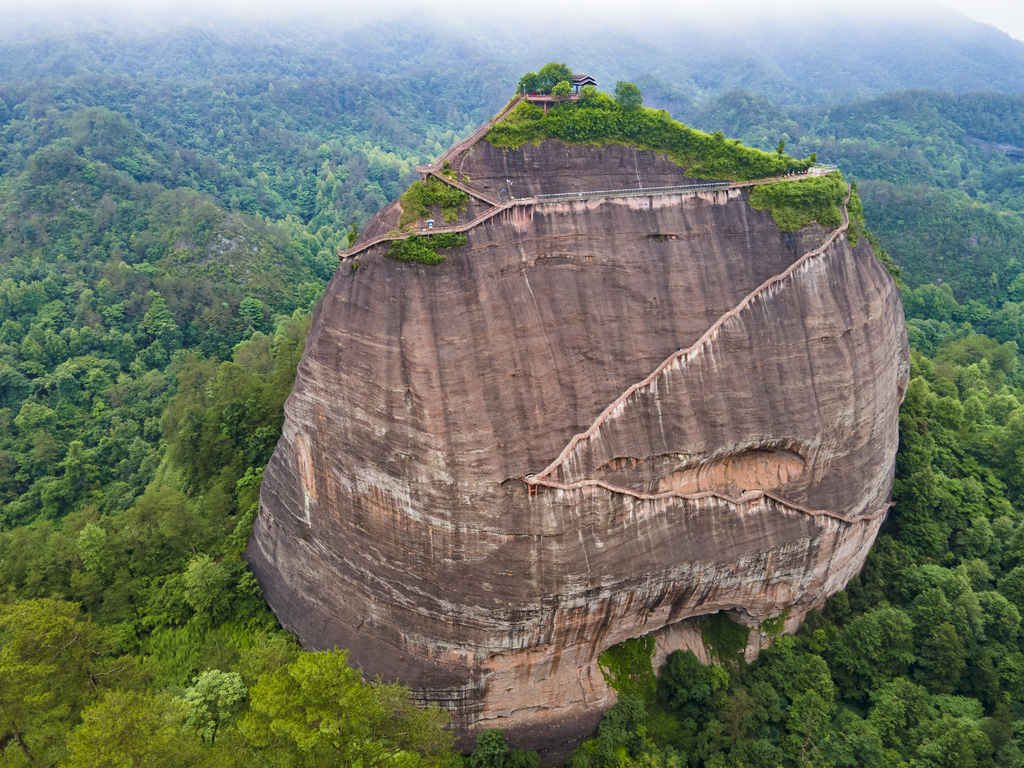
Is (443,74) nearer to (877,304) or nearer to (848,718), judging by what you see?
(877,304)

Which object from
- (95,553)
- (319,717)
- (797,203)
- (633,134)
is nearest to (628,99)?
(633,134)

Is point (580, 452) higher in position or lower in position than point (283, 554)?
higher

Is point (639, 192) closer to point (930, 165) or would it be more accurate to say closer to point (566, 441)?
point (566, 441)

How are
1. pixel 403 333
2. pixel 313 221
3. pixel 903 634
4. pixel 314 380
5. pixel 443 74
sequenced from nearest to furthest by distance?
pixel 403 333 → pixel 314 380 → pixel 903 634 → pixel 313 221 → pixel 443 74

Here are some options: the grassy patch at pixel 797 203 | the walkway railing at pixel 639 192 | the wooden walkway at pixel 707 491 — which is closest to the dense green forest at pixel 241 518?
the walkway railing at pixel 639 192

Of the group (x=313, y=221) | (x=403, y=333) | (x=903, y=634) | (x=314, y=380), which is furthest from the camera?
(x=313, y=221)

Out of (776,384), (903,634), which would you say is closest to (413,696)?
(776,384)

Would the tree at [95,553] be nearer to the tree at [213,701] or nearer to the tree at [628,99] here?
the tree at [213,701]

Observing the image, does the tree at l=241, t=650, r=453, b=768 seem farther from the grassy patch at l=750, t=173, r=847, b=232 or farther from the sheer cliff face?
the grassy patch at l=750, t=173, r=847, b=232
